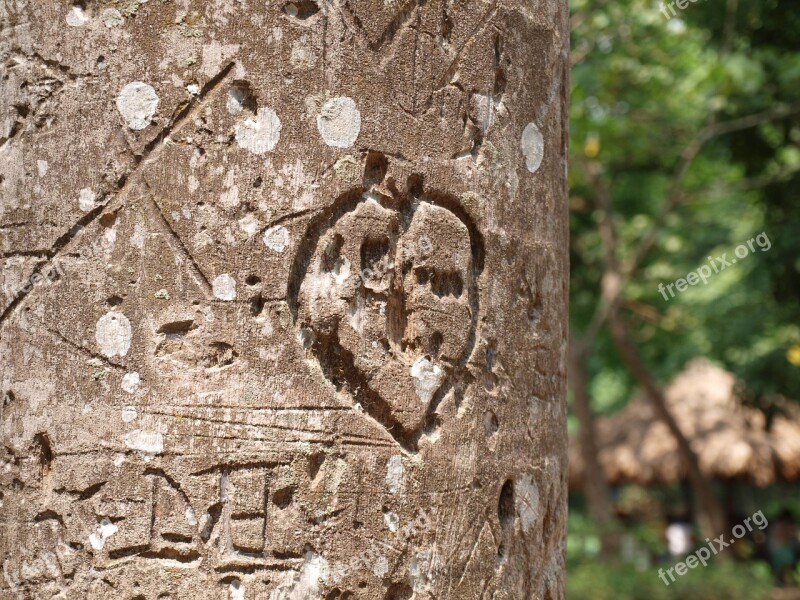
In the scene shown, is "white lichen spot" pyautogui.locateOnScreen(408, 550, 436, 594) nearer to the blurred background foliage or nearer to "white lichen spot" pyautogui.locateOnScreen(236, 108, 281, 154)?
"white lichen spot" pyautogui.locateOnScreen(236, 108, 281, 154)

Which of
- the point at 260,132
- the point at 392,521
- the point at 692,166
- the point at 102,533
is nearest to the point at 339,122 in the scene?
the point at 260,132

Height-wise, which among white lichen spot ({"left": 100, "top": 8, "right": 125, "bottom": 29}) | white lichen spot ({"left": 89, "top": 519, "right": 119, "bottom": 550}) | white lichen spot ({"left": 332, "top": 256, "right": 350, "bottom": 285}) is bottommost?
white lichen spot ({"left": 89, "top": 519, "right": 119, "bottom": 550})

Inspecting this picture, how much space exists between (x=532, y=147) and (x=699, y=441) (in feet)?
39.1

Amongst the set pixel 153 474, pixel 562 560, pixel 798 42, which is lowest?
pixel 562 560

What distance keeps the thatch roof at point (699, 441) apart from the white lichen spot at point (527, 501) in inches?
406

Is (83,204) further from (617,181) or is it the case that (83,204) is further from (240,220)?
(617,181)

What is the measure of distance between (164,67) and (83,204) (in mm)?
273

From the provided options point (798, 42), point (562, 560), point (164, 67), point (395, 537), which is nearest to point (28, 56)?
point (164, 67)

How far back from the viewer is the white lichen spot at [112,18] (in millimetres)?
1660

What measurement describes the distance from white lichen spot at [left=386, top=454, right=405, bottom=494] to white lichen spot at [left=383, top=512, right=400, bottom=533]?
4 cm

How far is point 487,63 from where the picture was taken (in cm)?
180

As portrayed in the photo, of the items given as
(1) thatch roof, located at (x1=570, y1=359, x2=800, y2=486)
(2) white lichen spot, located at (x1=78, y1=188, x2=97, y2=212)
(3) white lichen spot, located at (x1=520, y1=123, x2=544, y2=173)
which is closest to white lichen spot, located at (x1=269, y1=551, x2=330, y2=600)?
(2) white lichen spot, located at (x1=78, y1=188, x2=97, y2=212)

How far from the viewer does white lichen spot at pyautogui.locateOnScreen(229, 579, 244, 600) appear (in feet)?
5.16

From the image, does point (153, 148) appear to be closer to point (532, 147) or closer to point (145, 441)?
point (145, 441)
